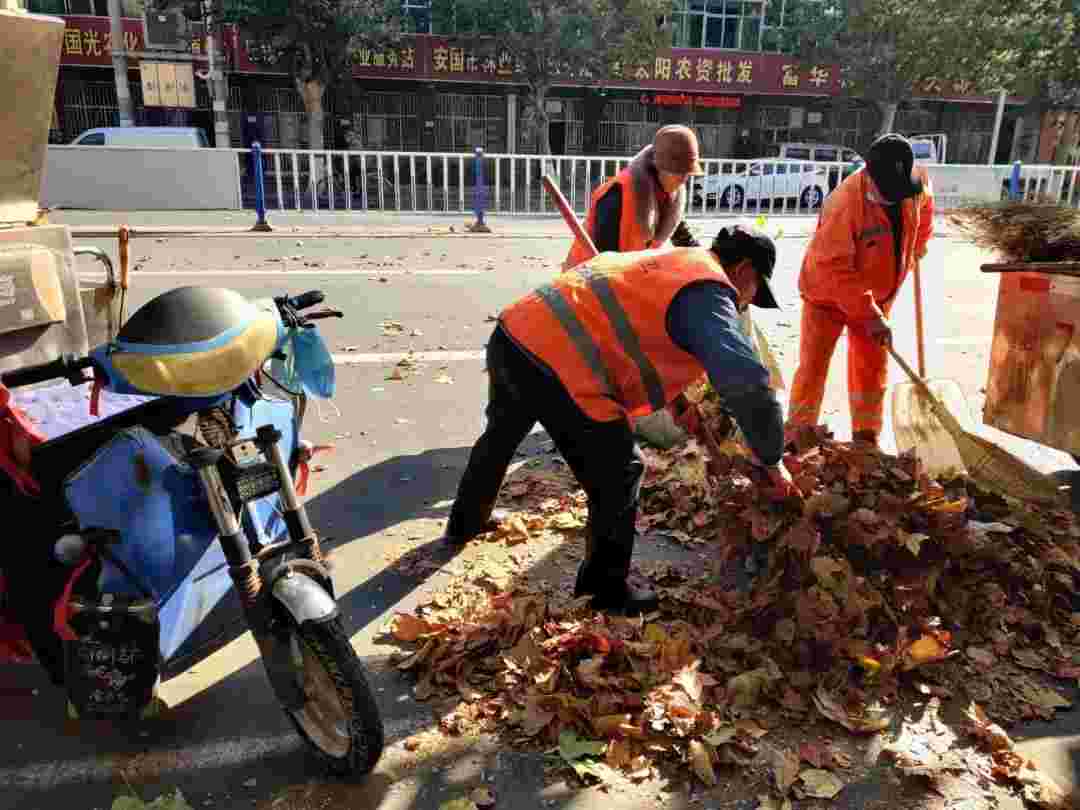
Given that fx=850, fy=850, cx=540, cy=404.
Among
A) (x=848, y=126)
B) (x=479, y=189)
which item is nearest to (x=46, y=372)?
(x=479, y=189)

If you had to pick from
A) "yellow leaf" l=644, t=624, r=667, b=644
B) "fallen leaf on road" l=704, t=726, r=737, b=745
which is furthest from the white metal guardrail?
"fallen leaf on road" l=704, t=726, r=737, b=745

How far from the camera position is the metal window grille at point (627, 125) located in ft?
102

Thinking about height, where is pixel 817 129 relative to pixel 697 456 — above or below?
above

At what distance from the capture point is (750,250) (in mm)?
2684

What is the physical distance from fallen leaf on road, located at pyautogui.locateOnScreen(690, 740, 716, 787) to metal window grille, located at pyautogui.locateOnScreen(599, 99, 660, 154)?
30.4 metres

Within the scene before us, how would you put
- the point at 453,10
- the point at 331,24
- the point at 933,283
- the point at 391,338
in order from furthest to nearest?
the point at 453,10 → the point at 331,24 → the point at 933,283 → the point at 391,338

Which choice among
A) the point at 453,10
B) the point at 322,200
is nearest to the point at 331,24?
the point at 453,10

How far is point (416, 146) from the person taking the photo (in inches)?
1181

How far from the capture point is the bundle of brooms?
157 inches

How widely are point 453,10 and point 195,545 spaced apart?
2513 cm

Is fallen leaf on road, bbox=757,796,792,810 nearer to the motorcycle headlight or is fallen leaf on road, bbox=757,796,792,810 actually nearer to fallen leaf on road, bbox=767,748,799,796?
fallen leaf on road, bbox=767,748,799,796

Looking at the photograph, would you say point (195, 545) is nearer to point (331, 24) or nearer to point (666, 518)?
point (666, 518)

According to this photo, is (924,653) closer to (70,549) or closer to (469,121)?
(70,549)

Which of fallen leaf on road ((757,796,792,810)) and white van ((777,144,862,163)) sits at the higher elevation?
white van ((777,144,862,163))
